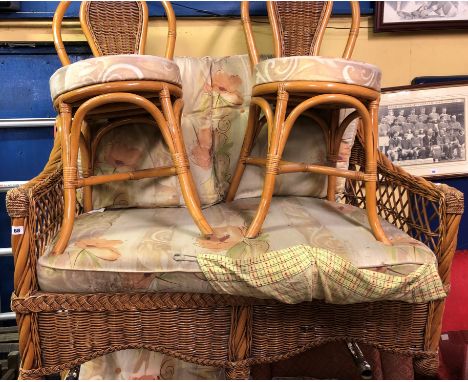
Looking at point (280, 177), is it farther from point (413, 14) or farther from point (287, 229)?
point (413, 14)

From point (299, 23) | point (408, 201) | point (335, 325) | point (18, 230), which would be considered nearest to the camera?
point (18, 230)

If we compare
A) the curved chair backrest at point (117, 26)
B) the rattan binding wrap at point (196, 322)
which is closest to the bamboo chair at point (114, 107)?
the curved chair backrest at point (117, 26)

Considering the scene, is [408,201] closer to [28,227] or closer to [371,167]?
[371,167]

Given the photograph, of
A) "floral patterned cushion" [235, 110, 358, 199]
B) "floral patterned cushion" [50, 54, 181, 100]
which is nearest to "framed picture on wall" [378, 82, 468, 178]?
"floral patterned cushion" [235, 110, 358, 199]

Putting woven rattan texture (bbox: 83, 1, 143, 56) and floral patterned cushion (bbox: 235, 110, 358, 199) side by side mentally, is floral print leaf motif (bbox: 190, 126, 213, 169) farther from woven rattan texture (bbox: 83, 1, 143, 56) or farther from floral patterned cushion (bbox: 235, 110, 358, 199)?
woven rattan texture (bbox: 83, 1, 143, 56)

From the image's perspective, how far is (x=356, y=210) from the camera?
1169 millimetres

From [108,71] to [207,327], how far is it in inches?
23.5

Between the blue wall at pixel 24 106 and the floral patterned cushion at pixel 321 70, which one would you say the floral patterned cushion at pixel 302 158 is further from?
the blue wall at pixel 24 106

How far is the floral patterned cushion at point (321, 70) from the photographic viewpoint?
3.07 ft

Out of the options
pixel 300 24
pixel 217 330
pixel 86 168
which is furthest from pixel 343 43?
pixel 217 330

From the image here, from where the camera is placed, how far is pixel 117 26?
1306 millimetres

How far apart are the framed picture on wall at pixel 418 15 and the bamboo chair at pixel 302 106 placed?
0.69 feet

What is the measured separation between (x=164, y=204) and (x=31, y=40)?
2.49 feet

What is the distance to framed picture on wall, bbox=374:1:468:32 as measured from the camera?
1496 millimetres
